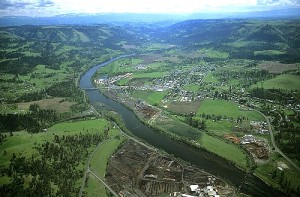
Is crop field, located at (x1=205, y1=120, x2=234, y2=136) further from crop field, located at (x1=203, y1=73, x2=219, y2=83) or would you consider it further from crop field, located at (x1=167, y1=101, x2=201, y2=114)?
crop field, located at (x1=203, y1=73, x2=219, y2=83)

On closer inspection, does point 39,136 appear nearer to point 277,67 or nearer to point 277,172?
point 277,172

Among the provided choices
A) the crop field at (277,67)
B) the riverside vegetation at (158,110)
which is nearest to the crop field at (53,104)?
the riverside vegetation at (158,110)

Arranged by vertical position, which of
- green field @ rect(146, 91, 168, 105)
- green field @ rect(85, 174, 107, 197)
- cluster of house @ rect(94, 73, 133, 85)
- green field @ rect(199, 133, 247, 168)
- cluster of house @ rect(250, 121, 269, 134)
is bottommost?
green field @ rect(85, 174, 107, 197)

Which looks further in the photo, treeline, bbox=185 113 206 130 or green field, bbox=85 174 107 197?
treeline, bbox=185 113 206 130

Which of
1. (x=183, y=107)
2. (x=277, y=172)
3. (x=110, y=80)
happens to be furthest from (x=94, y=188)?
(x=110, y=80)

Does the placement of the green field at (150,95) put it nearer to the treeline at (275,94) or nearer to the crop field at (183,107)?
the crop field at (183,107)

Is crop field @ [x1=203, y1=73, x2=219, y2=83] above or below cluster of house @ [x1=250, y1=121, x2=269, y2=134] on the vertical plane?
above

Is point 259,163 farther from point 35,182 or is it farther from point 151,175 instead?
point 35,182

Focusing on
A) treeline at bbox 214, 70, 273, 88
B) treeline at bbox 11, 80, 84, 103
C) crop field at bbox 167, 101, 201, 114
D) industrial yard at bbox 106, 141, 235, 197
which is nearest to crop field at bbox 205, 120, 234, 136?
crop field at bbox 167, 101, 201, 114
